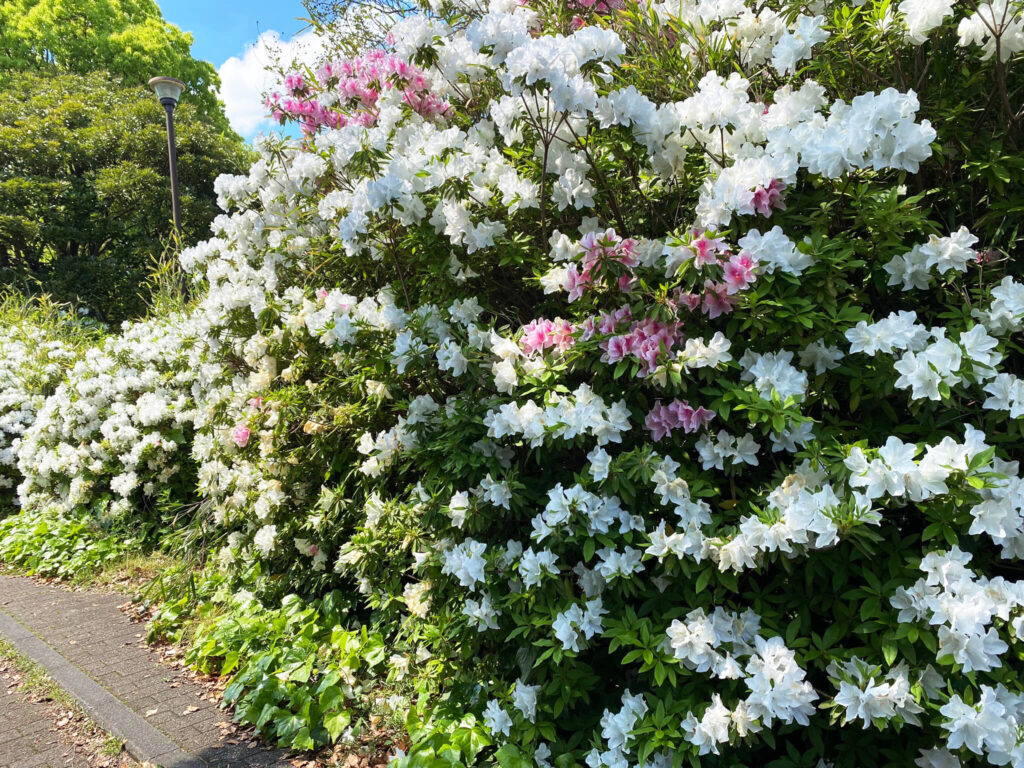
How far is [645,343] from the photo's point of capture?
7.38 feet

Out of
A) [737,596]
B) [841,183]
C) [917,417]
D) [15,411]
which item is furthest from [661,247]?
[15,411]

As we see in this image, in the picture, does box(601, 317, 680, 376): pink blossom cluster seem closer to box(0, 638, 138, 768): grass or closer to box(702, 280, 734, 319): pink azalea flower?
box(702, 280, 734, 319): pink azalea flower

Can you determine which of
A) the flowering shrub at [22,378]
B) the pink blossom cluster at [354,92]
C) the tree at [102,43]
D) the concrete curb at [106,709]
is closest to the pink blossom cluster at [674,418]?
the pink blossom cluster at [354,92]

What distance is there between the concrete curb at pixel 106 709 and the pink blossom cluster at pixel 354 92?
10.8 ft

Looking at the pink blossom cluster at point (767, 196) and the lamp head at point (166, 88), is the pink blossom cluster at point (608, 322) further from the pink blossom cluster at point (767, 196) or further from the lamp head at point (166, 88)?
the lamp head at point (166, 88)

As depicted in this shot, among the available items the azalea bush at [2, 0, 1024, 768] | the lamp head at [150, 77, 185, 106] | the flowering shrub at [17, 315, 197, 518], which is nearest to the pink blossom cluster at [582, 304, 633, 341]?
the azalea bush at [2, 0, 1024, 768]

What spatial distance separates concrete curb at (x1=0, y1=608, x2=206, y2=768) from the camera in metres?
3.21

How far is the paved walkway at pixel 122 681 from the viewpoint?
3.26 metres

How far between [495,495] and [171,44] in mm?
29789

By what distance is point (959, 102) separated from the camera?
7.52 feet

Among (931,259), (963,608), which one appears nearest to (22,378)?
(931,259)

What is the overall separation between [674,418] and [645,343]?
26 cm

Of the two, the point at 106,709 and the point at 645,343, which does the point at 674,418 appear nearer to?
the point at 645,343

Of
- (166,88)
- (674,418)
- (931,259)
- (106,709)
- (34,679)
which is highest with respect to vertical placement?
(166,88)
